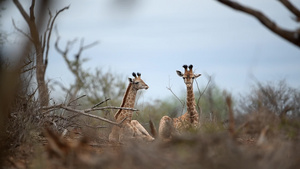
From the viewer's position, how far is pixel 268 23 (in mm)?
5863

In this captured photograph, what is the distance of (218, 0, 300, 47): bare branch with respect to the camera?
5727 millimetres

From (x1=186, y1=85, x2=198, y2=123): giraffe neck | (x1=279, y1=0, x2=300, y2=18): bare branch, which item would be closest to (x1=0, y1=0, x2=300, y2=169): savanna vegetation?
(x1=186, y1=85, x2=198, y2=123): giraffe neck

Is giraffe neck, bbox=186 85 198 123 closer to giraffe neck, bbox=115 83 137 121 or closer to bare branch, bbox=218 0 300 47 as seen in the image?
giraffe neck, bbox=115 83 137 121

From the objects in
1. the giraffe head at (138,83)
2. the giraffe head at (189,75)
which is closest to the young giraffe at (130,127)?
the giraffe head at (138,83)

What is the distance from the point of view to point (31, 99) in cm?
837

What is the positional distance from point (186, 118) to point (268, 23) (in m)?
5.31

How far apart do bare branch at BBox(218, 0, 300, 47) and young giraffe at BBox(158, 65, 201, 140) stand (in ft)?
14.6

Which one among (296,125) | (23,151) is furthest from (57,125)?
(296,125)

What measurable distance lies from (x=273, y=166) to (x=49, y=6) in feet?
7.65

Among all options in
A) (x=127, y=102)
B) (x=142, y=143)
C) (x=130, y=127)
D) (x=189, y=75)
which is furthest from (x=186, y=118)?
(x=142, y=143)

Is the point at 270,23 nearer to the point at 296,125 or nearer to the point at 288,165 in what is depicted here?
the point at 296,125

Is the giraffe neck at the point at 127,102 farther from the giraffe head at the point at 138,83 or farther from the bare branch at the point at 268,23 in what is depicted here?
the bare branch at the point at 268,23

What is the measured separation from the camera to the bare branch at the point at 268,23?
225 inches

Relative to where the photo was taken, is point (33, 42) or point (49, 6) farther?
point (33, 42)
